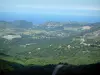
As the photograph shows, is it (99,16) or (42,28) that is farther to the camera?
(42,28)

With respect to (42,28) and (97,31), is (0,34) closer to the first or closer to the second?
(42,28)

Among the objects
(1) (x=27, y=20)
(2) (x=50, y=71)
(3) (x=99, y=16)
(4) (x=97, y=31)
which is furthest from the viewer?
(4) (x=97, y=31)

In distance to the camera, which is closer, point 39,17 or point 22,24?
point 39,17

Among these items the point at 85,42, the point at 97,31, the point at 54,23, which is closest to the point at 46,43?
the point at 54,23

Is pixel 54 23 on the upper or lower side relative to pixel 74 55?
upper

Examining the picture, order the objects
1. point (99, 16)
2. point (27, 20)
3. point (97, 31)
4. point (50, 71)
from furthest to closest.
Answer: point (97, 31) → point (27, 20) → point (99, 16) → point (50, 71)

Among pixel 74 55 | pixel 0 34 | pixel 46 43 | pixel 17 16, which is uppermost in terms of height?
pixel 17 16

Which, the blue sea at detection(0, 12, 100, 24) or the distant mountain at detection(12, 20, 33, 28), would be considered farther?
the distant mountain at detection(12, 20, 33, 28)

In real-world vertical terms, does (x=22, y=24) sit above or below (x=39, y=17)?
below

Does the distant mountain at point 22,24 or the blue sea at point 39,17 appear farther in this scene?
the distant mountain at point 22,24
